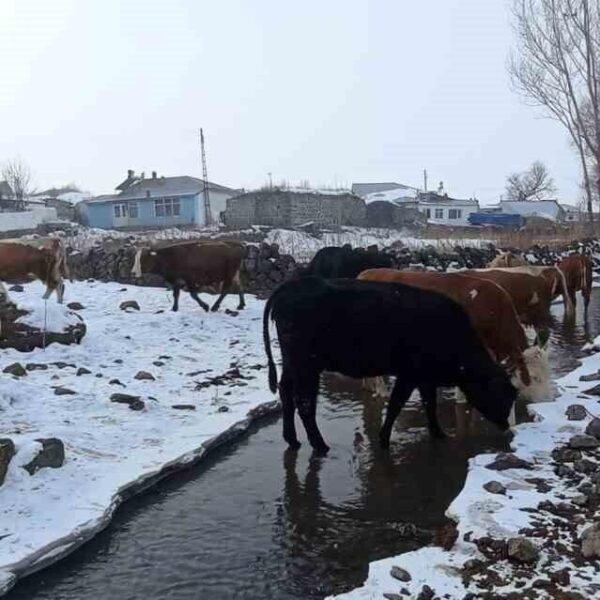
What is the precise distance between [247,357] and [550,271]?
5746mm

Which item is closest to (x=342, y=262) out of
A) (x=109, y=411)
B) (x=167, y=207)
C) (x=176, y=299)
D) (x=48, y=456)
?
(x=176, y=299)

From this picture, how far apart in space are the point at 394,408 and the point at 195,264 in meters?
8.82

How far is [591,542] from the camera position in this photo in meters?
4.38

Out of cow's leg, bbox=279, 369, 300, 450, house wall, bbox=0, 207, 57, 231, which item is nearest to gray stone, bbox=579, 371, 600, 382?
cow's leg, bbox=279, 369, 300, 450

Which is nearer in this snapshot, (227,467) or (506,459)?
(506,459)

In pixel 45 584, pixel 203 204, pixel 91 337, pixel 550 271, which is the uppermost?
pixel 203 204

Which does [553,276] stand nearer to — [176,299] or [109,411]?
[176,299]

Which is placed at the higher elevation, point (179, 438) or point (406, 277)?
point (406, 277)

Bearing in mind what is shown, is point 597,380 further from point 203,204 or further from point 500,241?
point 203,204

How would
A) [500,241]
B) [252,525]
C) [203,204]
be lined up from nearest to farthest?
1. [252,525]
2. [500,241]
3. [203,204]

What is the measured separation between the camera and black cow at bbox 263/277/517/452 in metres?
6.70

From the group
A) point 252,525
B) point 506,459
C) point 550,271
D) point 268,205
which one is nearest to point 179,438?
point 252,525

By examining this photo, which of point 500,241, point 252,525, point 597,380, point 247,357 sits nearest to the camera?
point 252,525

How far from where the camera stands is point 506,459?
6.08 m
